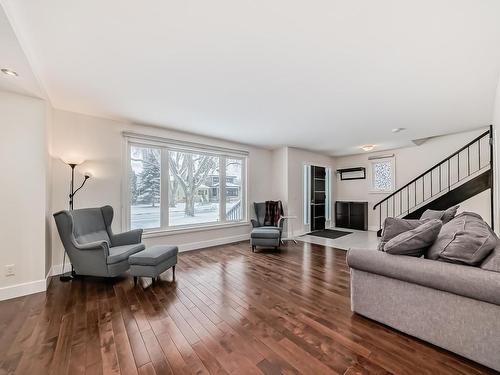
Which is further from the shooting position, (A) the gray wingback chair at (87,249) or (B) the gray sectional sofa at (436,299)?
(A) the gray wingback chair at (87,249)

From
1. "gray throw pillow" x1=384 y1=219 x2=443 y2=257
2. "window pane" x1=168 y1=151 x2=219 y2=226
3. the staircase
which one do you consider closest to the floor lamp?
"window pane" x1=168 y1=151 x2=219 y2=226

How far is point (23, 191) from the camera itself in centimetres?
258

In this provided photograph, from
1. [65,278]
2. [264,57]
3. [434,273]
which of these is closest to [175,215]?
[65,278]

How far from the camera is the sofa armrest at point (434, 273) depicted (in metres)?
1.38

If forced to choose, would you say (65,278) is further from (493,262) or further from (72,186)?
(493,262)

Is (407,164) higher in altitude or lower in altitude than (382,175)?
higher

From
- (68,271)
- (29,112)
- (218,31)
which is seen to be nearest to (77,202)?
(68,271)

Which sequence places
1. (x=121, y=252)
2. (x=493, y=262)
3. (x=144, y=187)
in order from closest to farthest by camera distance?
(x=493, y=262) < (x=121, y=252) < (x=144, y=187)

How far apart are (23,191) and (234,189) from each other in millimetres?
3693

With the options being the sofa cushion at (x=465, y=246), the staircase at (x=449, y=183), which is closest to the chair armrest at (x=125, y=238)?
the sofa cushion at (x=465, y=246)

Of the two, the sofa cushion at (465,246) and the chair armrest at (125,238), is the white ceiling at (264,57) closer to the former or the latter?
the sofa cushion at (465,246)

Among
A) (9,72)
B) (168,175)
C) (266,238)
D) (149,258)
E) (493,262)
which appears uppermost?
(9,72)

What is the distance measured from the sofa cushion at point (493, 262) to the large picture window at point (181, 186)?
14.1 feet

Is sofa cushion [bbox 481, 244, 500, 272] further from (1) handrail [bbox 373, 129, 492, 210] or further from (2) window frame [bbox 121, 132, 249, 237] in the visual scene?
(1) handrail [bbox 373, 129, 492, 210]
